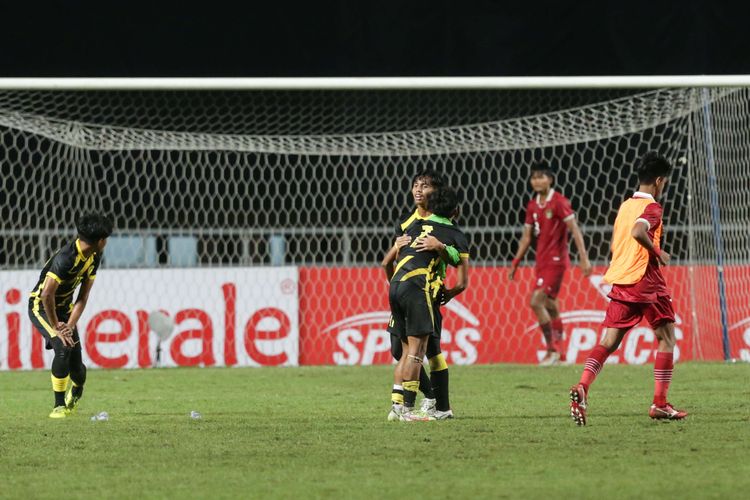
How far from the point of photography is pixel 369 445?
631 centimetres

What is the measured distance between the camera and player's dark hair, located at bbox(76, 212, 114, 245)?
8109 millimetres

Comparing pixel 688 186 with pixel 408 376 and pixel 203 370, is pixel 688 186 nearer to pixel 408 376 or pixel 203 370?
pixel 203 370

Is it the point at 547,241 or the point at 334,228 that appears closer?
the point at 547,241

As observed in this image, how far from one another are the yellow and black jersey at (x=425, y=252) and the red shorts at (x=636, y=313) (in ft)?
3.31

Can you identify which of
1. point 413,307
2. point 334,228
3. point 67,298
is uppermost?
point 334,228

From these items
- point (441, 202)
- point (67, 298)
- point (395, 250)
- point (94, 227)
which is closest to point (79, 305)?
point (67, 298)

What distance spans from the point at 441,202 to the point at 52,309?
2864mm

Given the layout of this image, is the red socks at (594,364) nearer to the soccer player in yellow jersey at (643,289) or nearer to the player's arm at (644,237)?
the soccer player in yellow jersey at (643,289)

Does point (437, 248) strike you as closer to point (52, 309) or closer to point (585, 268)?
point (52, 309)

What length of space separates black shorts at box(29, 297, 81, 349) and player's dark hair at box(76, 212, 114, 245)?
712 millimetres

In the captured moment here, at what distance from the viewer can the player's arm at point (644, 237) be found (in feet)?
23.3

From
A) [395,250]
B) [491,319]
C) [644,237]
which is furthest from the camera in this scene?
[491,319]
